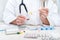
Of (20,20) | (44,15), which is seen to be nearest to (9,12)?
(20,20)

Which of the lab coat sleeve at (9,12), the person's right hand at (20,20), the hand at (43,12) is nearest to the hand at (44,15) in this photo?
the hand at (43,12)

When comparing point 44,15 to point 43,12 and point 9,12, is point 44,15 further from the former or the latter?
point 9,12

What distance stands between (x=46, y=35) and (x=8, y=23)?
0.56m

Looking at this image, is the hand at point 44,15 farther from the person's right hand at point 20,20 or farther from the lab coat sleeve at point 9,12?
the lab coat sleeve at point 9,12

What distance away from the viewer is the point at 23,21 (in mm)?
1195

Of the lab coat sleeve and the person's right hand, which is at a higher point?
the lab coat sleeve

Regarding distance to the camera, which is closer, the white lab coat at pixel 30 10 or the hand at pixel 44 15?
the hand at pixel 44 15

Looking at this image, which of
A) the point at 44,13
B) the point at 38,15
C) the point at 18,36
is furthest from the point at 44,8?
the point at 18,36

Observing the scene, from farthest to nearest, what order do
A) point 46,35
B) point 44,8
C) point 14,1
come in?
point 14,1 < point 44,8 < point 46,35

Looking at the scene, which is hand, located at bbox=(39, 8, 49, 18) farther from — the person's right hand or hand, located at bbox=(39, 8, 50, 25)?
the person's right hand

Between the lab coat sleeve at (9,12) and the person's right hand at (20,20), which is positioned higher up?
the lab coat sleeve at (9,12)

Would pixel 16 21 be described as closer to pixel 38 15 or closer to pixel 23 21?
pixel 23 21

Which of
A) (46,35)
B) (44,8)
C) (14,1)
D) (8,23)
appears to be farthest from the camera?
(14,1)

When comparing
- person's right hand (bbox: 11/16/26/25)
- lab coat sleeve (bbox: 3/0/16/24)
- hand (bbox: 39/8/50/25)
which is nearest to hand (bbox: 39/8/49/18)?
hand (bbox: 39/8/50/25)
